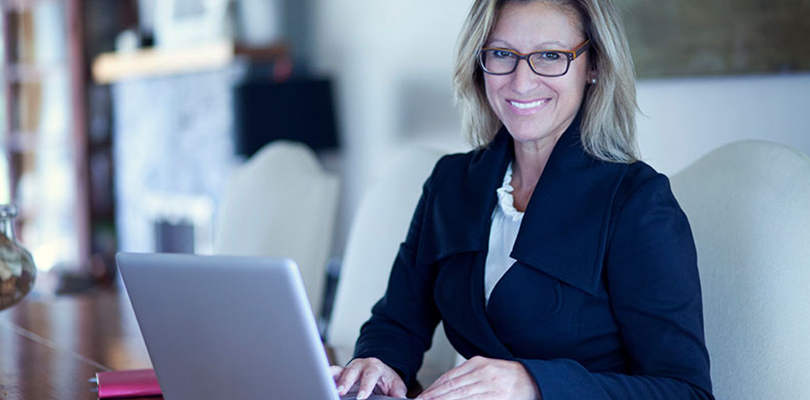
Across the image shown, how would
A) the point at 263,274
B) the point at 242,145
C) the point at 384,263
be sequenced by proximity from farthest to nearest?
the point at 242,145 < the point at 384,263 < the point at 263,274

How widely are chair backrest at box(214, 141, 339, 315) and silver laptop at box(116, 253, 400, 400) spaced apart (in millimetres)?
1379

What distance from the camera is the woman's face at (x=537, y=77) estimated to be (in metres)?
1.38

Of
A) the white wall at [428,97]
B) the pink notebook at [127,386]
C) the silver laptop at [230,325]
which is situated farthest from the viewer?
the white wall at [428,97]

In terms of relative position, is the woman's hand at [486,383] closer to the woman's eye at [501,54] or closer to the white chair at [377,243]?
the woman's eye at [501,54]

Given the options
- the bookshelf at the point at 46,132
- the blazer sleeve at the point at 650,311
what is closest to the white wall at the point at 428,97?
the blazer sleeve at the point at 650,311

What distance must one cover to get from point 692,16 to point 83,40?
167 inches

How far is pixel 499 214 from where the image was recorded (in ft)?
4.75

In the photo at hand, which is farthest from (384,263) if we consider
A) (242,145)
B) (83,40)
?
(83,40)

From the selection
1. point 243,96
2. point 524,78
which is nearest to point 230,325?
point 524,78

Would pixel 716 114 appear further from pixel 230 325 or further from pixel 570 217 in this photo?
pixel 230 325

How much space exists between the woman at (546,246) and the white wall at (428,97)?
2.22 ft

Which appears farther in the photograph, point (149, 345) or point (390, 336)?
point (390, 336)

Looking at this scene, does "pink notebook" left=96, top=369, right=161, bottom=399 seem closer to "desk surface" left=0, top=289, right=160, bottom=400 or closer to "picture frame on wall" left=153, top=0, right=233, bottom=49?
"desk surface" left=0, top=289, right=160, bottom=400

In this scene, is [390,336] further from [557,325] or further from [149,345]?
[149,345]
